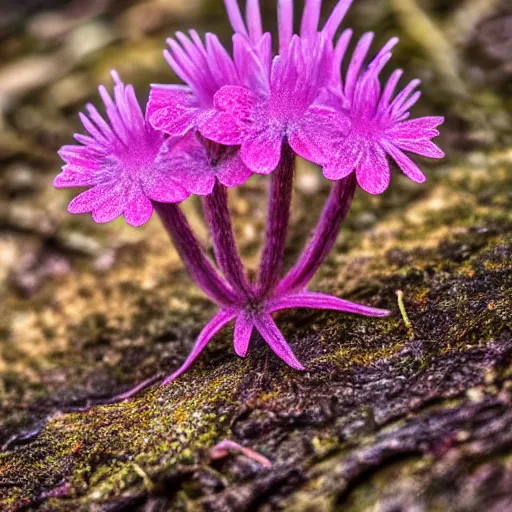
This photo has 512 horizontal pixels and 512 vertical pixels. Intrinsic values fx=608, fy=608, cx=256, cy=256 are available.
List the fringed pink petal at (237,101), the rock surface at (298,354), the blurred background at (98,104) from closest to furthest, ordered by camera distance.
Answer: the rock surface at (298,354)
the fringed pink petal at (237,101)
the blurred background at (98,104)

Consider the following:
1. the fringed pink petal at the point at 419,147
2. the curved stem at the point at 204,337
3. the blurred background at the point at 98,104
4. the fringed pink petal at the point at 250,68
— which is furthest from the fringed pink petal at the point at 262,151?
the blurred background at the point at 98,104

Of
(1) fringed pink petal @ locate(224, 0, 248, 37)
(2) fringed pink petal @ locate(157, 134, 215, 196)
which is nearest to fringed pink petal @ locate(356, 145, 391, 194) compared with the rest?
(2) fringed pink petal @ locate(157, 134, 215, 196)

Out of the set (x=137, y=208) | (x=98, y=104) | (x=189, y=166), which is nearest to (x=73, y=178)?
(x=137, y=208)

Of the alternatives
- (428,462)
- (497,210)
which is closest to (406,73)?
(497,210)

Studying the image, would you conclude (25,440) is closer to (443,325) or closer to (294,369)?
(294,369)

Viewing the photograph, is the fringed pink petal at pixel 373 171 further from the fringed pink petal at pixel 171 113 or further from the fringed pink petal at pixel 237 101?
the fringed pink petal at pixel 171 113

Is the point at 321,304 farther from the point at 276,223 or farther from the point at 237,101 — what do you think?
the point at 237,101
